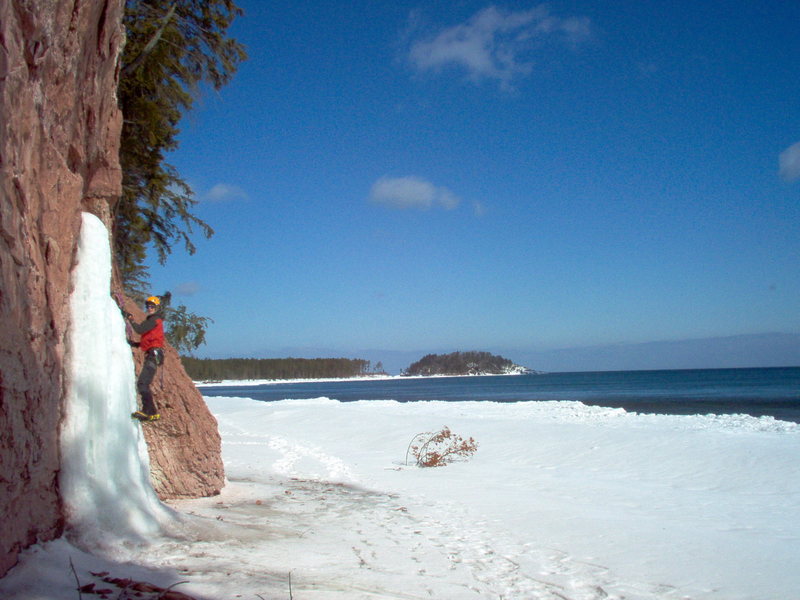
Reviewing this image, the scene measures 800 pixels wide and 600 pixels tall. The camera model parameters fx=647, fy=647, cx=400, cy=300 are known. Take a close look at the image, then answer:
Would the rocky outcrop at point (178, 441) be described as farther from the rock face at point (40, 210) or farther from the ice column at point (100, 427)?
the rock face at point (40, 210)

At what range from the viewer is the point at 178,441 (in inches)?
354

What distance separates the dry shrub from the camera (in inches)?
576

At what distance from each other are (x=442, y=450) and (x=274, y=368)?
143816 millimetres

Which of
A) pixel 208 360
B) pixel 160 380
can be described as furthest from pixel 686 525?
pixel 208 360

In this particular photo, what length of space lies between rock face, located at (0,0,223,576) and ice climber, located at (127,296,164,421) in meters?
1.54

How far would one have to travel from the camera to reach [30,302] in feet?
16.3

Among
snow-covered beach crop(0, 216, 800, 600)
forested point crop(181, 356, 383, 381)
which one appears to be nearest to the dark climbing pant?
snow-covered beach crop(0, 216, 800, 600)

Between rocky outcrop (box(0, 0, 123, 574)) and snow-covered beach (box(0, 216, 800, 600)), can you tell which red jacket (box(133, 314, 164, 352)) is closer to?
snow-covered beach (box(0, 216, 800, 600))

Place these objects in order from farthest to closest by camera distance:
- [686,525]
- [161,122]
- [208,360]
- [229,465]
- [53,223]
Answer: [208,360], [229,465], [161,122], [686,525], [53,223]

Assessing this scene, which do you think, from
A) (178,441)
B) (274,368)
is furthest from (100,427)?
(274,368)

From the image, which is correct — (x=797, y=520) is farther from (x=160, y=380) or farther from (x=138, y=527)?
(x=160, y=380)

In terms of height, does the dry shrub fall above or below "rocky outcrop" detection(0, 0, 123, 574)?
below

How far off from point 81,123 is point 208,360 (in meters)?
135

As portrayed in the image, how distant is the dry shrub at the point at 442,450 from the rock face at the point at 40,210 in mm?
9933
